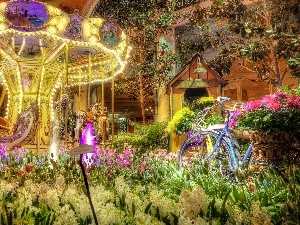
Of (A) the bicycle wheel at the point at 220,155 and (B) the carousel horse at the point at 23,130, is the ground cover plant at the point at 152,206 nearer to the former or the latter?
(A) the bicycle wheel at the point at 220,155

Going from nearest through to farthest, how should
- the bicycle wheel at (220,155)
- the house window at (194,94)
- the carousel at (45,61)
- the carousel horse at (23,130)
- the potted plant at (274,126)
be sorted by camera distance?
the potted plant at (274,126)
the bicycle wheel at (220,155)
the carousel at (45,61)
the carousel horse at (23,130)
the house window at (194,94)

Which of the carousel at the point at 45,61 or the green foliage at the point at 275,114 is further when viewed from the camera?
the carousel at the point at 45,61

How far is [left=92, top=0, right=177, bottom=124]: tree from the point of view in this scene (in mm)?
20188

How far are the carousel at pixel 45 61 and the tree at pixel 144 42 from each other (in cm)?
321

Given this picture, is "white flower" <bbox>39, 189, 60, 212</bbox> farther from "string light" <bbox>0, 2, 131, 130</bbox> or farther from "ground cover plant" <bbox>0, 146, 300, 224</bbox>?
"string light" <bbox>0, 2, 131, 130</bbox>

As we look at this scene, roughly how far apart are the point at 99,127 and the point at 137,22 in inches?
301

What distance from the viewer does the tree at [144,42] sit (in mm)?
20188

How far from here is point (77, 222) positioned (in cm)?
338

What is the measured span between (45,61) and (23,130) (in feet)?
11.6

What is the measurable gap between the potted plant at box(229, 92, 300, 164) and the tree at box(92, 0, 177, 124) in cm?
1417

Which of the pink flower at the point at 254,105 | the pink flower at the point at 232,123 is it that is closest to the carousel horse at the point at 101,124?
the pink flower at the point at 232,123

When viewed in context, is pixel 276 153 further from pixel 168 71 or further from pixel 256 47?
pixel 168 71

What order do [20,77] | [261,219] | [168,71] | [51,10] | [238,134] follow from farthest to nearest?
1. [168,71]
2. [20,77]
3. [51,10]
4. [238,134]
5. [261,219]

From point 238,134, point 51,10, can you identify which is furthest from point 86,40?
point 238,134
